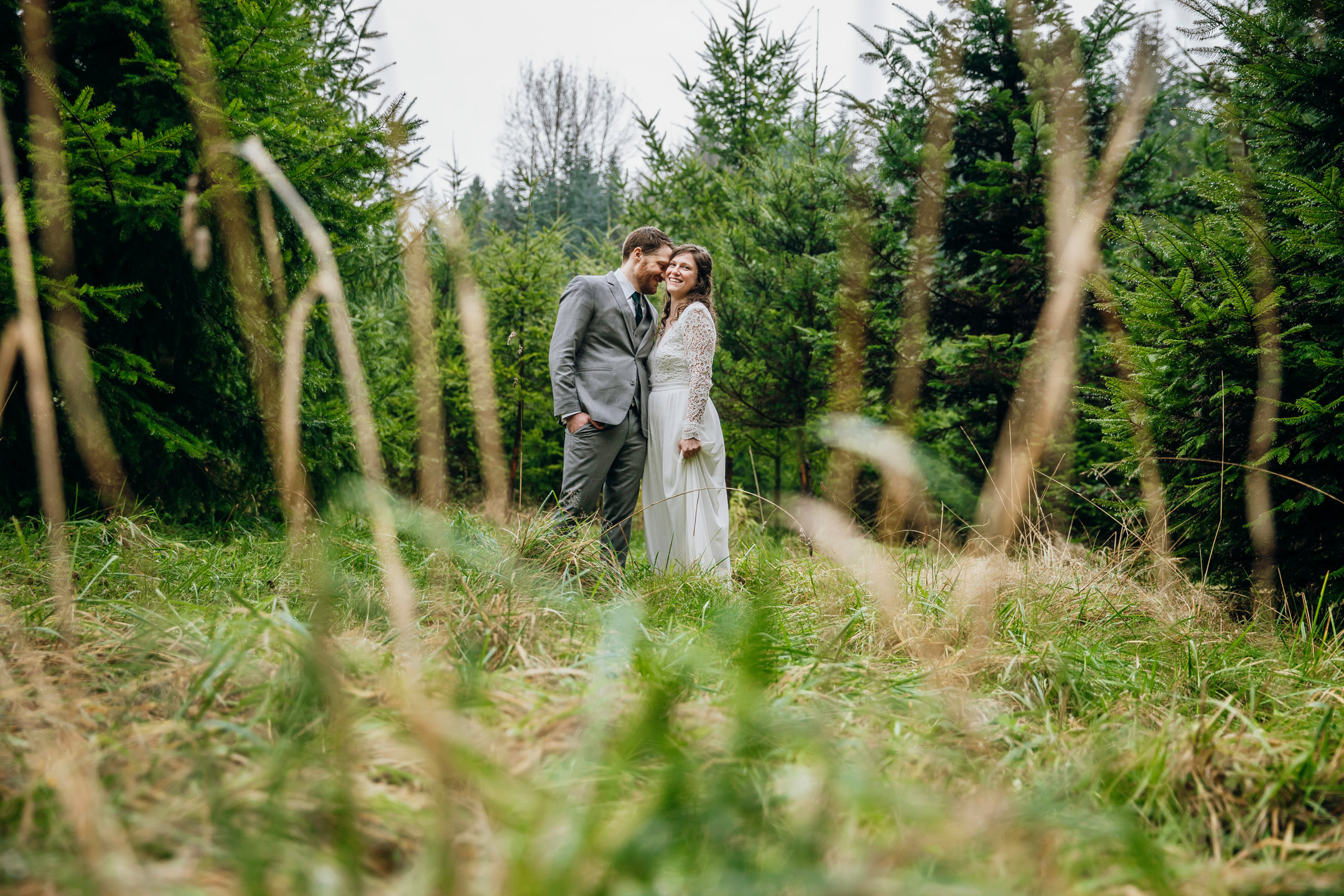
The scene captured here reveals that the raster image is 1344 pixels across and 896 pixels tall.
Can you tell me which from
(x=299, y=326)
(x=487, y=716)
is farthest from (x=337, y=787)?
(x=299, y=326)

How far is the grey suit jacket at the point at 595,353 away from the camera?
3.43m

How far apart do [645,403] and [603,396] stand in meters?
0.31

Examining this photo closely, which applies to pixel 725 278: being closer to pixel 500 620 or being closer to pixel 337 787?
pixel 500 620

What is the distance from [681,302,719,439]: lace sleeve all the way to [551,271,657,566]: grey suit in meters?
0.32

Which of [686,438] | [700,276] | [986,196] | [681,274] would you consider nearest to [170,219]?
[681,274]

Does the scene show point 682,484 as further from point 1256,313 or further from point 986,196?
point 986,196

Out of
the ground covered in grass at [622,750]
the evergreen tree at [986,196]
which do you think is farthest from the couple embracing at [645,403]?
the evergreen tree at [986,196]

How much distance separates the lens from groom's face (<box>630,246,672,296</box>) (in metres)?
3.72

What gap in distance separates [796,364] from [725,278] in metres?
1.34

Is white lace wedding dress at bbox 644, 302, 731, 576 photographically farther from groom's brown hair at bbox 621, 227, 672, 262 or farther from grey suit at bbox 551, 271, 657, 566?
groom's brown hair at bbox 621, 227, 672, 262

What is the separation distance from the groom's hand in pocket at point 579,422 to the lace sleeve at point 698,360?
46 cm

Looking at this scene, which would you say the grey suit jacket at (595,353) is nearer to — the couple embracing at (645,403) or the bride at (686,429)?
the couple embracing at (645,403)

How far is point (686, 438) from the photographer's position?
3445 mm

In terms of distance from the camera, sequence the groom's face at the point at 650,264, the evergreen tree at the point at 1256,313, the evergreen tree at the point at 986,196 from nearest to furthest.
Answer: the evergreen tree at the point at 1256,313 → the groom's face at the point at 650,264 → the evergreen tree at the point at 986,196
